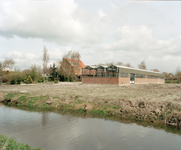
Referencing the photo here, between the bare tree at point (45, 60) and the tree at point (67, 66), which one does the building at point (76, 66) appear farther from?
the bare tree at point (45, 60)

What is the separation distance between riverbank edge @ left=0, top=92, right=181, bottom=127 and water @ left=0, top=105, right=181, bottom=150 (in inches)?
43.3

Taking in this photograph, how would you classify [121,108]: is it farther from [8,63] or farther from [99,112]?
[8,63]

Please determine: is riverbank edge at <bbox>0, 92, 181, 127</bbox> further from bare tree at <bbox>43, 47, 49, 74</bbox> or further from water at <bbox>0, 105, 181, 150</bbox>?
bare tree at <bbox>43, 47, 49, 74</bbox>

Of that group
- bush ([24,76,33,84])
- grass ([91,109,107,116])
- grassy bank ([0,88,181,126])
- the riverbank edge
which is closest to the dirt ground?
grassy bank ([0,88,181,126])

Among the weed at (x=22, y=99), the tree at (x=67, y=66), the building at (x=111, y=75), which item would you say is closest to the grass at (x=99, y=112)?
the weed at (x=22, y=99)

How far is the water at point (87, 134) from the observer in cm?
653

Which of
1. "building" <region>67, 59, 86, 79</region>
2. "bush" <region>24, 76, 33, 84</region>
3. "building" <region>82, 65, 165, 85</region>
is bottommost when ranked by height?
"bush" <region>24, 76, 33, 84</region>

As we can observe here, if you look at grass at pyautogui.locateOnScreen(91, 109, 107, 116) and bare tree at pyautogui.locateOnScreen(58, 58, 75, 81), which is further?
bare tree at pyautogui.locateOnScreen(58, 58, 75, 81)

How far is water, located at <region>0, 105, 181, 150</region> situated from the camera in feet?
21.4

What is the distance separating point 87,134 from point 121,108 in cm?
423

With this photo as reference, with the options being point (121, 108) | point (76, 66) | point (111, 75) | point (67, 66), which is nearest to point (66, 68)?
point (67, 66)

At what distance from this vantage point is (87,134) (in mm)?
7766

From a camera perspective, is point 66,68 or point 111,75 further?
point 66,68

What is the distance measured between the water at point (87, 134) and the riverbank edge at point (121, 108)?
3.61 feet
